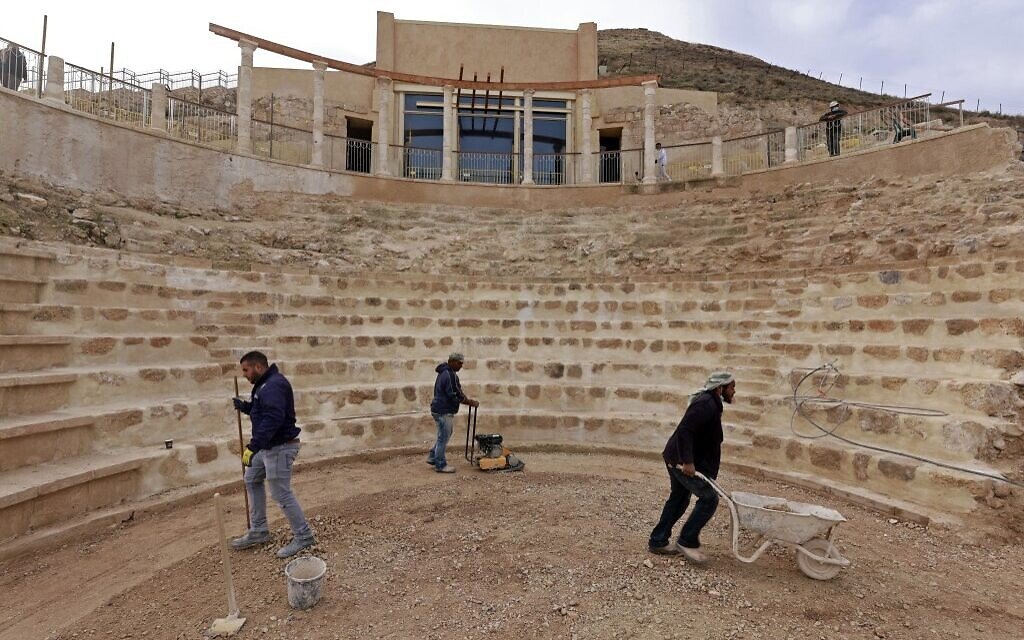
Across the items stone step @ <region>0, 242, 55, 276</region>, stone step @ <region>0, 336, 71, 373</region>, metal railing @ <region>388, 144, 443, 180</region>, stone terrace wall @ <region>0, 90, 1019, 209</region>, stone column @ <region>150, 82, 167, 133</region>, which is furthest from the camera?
metal railing @ <region>388, 144, 443, 180</region>

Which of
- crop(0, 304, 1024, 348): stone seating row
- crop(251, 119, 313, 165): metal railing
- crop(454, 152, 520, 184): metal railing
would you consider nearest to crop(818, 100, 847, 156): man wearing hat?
crop(0, 304, 1024, 348): stone seating row

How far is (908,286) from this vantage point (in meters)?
7.00

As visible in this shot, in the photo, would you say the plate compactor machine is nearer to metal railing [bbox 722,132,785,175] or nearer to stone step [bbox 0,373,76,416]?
stone step [bbox 0,373,76,416]

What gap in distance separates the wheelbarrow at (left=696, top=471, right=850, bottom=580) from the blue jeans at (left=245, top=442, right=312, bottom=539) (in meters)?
3.30

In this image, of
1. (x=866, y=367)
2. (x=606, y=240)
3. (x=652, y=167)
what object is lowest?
(x=866, y=367)

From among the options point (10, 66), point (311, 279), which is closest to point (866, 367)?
point (311, 279)

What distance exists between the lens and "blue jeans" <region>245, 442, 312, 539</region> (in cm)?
419

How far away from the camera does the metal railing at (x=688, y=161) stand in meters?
17.9

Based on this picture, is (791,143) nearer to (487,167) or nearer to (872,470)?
(487,167)

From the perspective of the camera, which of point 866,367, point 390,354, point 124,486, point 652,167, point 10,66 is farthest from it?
point 652,167

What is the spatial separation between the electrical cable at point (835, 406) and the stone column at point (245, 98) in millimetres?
13057

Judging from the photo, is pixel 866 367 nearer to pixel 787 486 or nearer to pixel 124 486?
pixel 787 486

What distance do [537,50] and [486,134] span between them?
382 cm

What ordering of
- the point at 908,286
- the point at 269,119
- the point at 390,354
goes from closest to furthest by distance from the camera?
the point at 908,286 < the point at 390,354 < the point at 269,119
